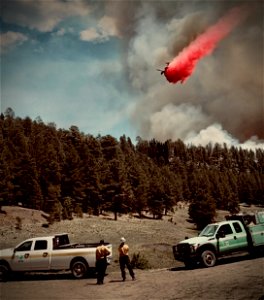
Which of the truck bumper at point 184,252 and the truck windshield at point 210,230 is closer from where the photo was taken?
the truck bumper at point 184,252

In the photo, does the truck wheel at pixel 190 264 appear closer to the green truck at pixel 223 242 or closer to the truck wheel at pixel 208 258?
the green truck at pixel 223 242

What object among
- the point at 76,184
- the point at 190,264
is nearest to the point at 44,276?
the point at 190,264

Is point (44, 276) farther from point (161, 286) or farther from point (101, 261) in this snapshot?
point (161, 286)

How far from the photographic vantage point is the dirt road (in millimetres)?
12390

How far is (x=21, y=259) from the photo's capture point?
1800cm

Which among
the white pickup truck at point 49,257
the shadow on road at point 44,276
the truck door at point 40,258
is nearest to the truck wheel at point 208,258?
the white pickup truck at point 49,257

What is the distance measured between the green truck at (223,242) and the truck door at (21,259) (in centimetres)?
796

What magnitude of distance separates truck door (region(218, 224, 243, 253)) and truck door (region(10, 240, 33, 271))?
10130 millimetres

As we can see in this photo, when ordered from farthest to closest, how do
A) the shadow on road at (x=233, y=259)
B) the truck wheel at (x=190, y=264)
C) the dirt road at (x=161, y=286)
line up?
the shadow on road at (x=233, y=259) < the truck wheel at (x=190, y=264) < the dirt road at (x=161, y=286)

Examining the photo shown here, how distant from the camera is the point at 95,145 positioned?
10619cm

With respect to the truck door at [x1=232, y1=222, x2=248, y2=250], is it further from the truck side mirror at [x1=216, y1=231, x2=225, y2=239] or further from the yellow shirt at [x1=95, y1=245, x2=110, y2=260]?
the yellow shirt at [x1=95, y1=245, x2=110, y2=260]

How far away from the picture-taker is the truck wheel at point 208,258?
18.0 meters

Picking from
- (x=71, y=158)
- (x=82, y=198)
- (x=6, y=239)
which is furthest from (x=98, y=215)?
(x=6, y=239)

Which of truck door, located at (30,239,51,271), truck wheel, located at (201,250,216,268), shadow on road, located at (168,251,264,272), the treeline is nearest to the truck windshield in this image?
truck wheel, located at (201,250,216,268)
